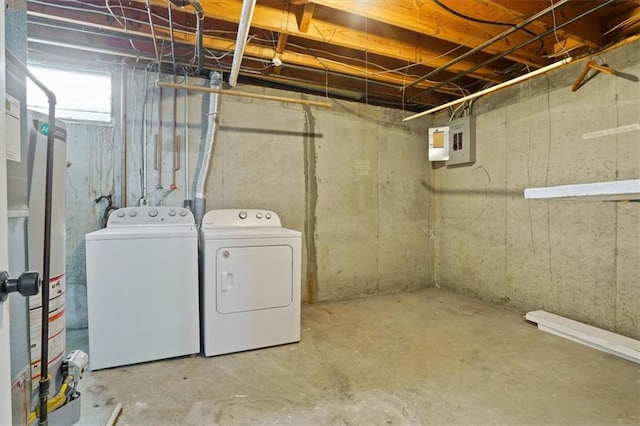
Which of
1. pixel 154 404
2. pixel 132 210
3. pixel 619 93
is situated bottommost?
pixel 154 404

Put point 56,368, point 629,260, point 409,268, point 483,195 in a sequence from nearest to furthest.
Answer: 1. point 56,368
2. point 629,260
3. point 483,195
4. point 409,268

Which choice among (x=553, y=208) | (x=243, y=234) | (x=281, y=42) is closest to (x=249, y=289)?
(x=243, y=234)

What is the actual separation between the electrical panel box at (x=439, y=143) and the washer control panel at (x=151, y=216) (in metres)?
2.83

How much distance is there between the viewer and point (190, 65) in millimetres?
2814

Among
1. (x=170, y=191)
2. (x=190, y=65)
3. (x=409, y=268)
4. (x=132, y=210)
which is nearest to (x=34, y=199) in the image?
(x=132, y=210)

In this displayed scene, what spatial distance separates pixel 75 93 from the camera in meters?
2.62

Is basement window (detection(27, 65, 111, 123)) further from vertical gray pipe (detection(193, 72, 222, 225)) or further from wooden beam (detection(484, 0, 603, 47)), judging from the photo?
wooden beam (detection(484, 0, 603, 47))

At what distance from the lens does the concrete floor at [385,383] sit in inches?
62.6

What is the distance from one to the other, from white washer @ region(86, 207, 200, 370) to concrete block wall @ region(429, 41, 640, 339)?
300 centimetres

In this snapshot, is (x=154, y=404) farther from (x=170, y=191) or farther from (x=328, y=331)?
(x=170, y=191)

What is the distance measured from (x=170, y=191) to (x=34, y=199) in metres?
1.76

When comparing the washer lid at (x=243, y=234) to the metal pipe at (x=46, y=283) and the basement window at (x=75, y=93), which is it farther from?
the basement window at (x=75, y=93)

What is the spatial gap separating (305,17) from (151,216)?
199 cm

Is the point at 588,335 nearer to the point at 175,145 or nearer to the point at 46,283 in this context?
the point at 46,283
